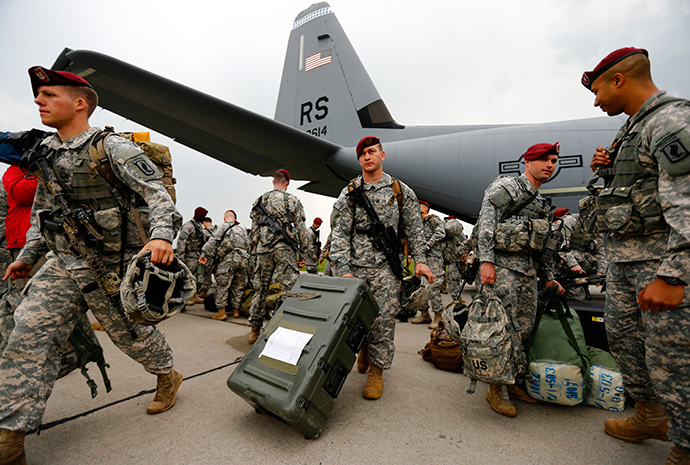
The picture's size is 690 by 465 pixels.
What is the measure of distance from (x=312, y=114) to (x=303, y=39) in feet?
7.60

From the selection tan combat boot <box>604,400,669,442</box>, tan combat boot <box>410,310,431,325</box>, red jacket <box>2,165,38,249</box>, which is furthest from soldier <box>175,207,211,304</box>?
tan combat boot <box>604,400,669,442</box>

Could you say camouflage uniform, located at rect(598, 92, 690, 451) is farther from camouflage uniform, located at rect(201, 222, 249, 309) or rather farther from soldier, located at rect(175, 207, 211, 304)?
soldier, located at rect(175, 207, 211, 304)

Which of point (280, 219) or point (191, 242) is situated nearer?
point (280, 219)

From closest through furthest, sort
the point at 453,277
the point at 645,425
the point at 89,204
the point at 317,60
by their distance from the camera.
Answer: the point at 645,425 < the point at 89,204 < the point at 453,277 < the point at 317,60

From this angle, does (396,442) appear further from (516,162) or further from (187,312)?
(516,162)

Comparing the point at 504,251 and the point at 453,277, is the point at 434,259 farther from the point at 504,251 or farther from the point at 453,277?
the point at 504,251

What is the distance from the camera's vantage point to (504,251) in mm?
2160

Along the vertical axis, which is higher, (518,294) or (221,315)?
(518,294)

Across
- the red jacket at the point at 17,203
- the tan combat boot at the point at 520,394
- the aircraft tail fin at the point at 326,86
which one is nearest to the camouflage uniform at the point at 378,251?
the tan combat boot at the point at 520,394

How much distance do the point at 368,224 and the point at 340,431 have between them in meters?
1.37

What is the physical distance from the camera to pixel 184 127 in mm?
6234

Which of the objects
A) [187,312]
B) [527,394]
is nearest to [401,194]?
[527,394]

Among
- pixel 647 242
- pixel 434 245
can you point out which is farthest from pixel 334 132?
pixel 647 242

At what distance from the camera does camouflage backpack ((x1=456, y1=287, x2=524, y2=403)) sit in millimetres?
1771
